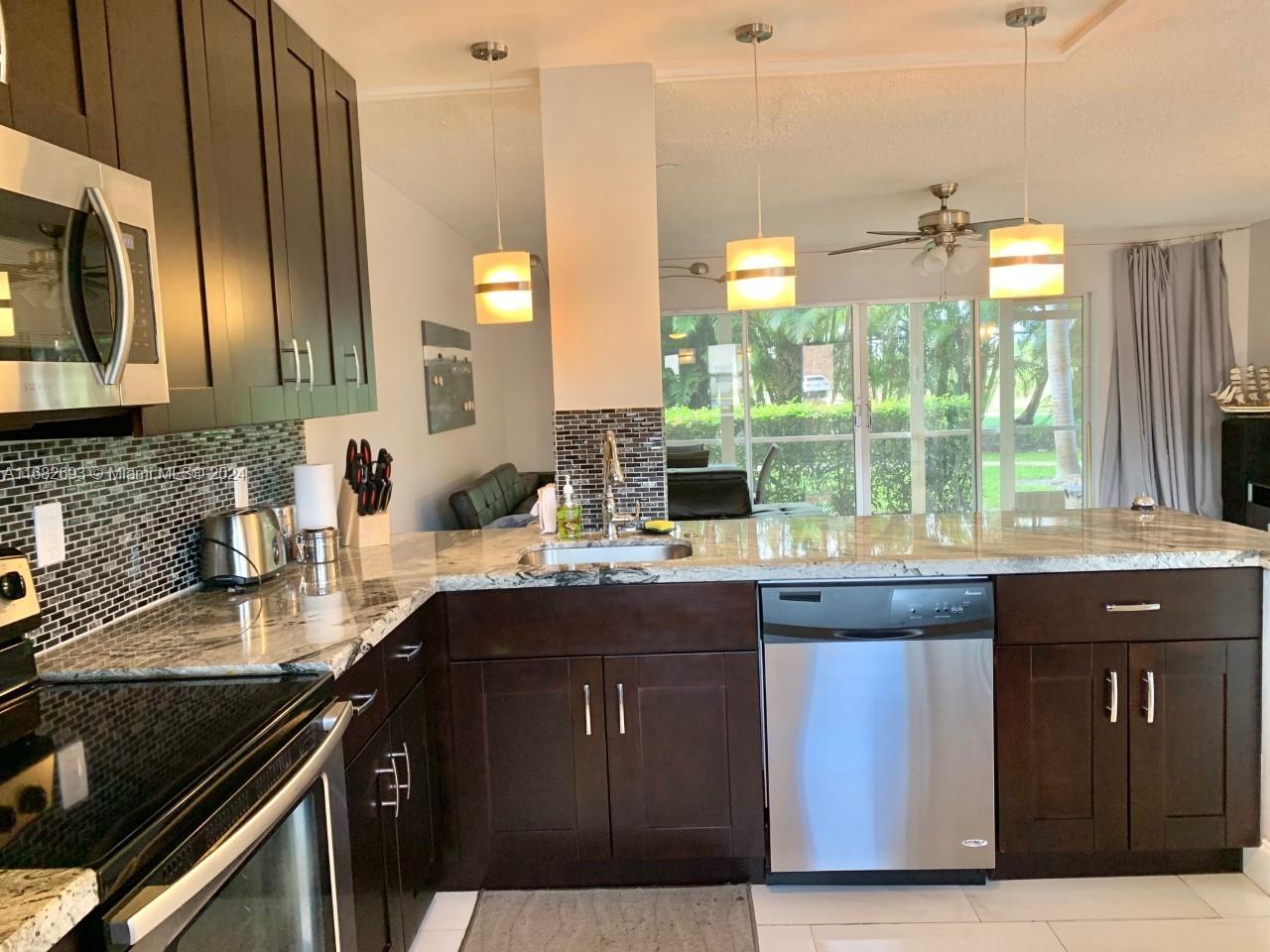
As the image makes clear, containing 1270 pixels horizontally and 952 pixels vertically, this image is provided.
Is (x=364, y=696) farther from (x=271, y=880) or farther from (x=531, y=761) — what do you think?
(x=531, y=761)

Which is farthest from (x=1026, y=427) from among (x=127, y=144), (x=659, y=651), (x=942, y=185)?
(x=127, y=144)

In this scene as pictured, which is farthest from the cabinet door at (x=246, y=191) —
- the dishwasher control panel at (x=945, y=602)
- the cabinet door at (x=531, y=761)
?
the dishwasher control panel at (x=945, y=602)

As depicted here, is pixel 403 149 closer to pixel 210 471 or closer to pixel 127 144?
pixel 210 471

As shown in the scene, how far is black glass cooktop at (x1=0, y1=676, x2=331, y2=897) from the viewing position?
1.00 metres

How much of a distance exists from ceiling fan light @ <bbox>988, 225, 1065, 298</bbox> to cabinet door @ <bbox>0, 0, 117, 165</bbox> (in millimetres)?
2181

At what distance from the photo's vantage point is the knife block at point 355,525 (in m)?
2.80

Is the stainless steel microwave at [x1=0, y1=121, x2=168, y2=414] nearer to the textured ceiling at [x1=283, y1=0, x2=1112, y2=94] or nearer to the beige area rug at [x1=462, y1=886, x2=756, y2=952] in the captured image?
the textured ceiling at [x1=283, y1=0, x2=1112, y2=94]

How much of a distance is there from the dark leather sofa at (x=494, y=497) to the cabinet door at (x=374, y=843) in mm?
2756

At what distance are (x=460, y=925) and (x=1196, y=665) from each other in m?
2.00

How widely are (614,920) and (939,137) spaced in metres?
3.36

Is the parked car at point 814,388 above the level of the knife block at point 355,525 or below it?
above

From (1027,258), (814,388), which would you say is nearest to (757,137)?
(1027,258)

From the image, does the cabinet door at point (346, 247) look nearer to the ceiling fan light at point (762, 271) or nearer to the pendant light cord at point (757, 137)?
the ceiling fan light at point (762, 271)

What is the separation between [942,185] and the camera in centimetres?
480
